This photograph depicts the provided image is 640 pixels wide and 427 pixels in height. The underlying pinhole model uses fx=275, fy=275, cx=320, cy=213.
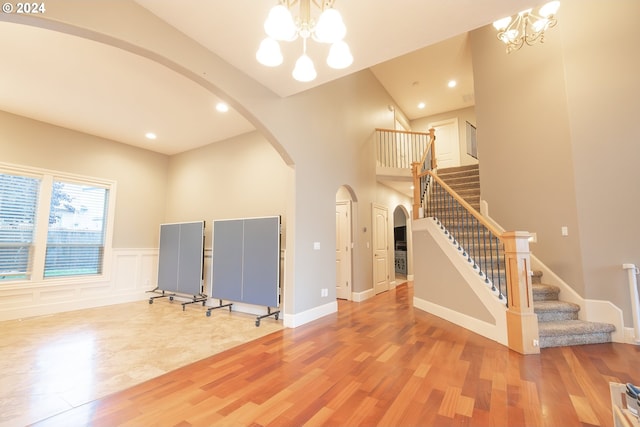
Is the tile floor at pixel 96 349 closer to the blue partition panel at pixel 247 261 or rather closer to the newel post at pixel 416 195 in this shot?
the blue partition panel at pixel 247 261

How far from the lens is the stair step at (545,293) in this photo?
12.4 ft

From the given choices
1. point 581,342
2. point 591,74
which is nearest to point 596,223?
point 581,342

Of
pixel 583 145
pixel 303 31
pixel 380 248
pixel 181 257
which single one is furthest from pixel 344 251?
pixel 303 31

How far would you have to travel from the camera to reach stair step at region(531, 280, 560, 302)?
3.78m

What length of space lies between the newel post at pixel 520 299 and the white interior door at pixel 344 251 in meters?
3.02

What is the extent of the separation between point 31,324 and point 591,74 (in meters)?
8.78

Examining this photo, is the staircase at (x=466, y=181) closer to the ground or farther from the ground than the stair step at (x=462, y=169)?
closer to the ground

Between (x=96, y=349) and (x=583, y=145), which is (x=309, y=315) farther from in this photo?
(x=583, y=145)

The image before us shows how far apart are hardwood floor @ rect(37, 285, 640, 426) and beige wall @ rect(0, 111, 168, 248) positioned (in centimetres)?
452

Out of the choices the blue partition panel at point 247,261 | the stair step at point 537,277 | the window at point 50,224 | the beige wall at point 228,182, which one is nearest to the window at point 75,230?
the window at point 50,224

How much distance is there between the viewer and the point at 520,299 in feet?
9.92

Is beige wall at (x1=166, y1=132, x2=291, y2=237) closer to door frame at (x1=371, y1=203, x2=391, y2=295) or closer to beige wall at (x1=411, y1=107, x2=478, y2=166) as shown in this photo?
door frame at (x1=371, y1=203, x2=391, y2=295)

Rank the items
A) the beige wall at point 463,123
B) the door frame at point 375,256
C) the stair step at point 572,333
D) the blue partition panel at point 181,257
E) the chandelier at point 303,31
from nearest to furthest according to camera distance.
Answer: the chandelier at point 303,31 → the stair step at point 572,333 → the blue partition panel at point 181,257 → the door frame at point 375,256 → the beige wall at point 463,123

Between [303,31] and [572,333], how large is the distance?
4.21 meters
